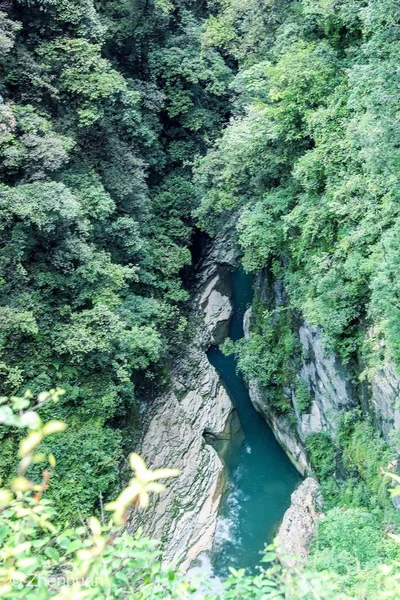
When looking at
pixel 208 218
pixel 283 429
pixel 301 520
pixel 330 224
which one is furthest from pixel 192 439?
pixel 330 224

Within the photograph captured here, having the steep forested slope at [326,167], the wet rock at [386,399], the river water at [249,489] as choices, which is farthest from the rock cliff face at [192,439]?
the wet rock at [386,399]

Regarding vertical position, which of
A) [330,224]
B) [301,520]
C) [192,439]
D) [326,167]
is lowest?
[301,520]

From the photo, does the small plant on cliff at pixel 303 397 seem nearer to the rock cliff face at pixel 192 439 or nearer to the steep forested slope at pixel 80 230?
the rock cliff face at pixel 192 439

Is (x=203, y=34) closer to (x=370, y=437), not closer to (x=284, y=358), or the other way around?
(x=284, y=358)

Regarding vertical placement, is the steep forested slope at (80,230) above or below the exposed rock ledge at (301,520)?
above

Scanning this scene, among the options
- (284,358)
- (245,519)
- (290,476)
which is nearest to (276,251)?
(284,358)

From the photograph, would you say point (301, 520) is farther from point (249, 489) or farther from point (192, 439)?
point (192, 439)

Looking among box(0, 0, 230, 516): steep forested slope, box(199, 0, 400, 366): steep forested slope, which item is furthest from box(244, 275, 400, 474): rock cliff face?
box(0, 0, 230, 516): steep forested slope
